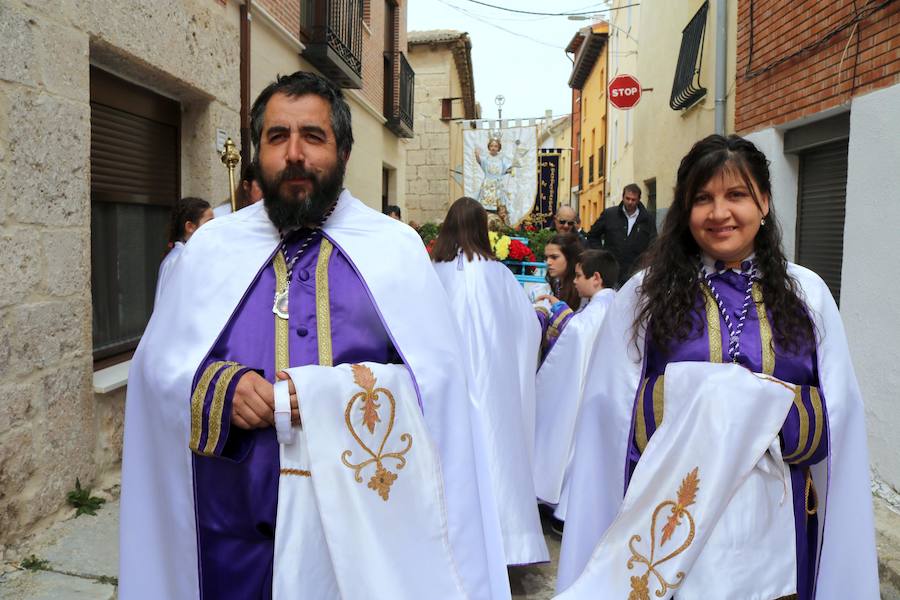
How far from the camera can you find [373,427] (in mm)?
2012

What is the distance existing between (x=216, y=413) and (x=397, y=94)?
13959 mm

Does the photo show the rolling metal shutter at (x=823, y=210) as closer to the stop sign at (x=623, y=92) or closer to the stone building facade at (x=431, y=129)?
the stop sign at (x=623, y=92)

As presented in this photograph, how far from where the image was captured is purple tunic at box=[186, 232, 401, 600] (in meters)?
2.03

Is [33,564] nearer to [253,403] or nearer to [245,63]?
[253,403]

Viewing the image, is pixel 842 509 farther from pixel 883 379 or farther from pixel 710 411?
pixel 883 379

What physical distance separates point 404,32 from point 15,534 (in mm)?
14264

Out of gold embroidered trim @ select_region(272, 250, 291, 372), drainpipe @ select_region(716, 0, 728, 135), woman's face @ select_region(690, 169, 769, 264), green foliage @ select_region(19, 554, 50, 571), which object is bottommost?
green foliage @ select_region(19, 554, 50, 571)

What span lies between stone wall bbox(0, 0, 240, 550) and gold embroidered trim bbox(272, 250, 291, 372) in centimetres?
206

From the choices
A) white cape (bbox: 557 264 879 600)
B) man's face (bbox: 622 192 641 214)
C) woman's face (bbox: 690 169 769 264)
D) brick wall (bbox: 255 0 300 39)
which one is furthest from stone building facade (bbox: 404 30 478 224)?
woman's face (bbox: 690 169 769 264)

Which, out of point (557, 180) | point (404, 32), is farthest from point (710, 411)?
point (557, 180)

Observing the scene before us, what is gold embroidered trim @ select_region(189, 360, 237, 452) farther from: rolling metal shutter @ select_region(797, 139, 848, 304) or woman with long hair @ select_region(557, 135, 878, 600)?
rolling metal shutter @ select_region(797, 139, 848, 304)

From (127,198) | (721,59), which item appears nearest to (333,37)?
(721,59)

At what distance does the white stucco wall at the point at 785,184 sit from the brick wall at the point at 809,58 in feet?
0.73

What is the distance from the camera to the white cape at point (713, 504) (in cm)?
205
